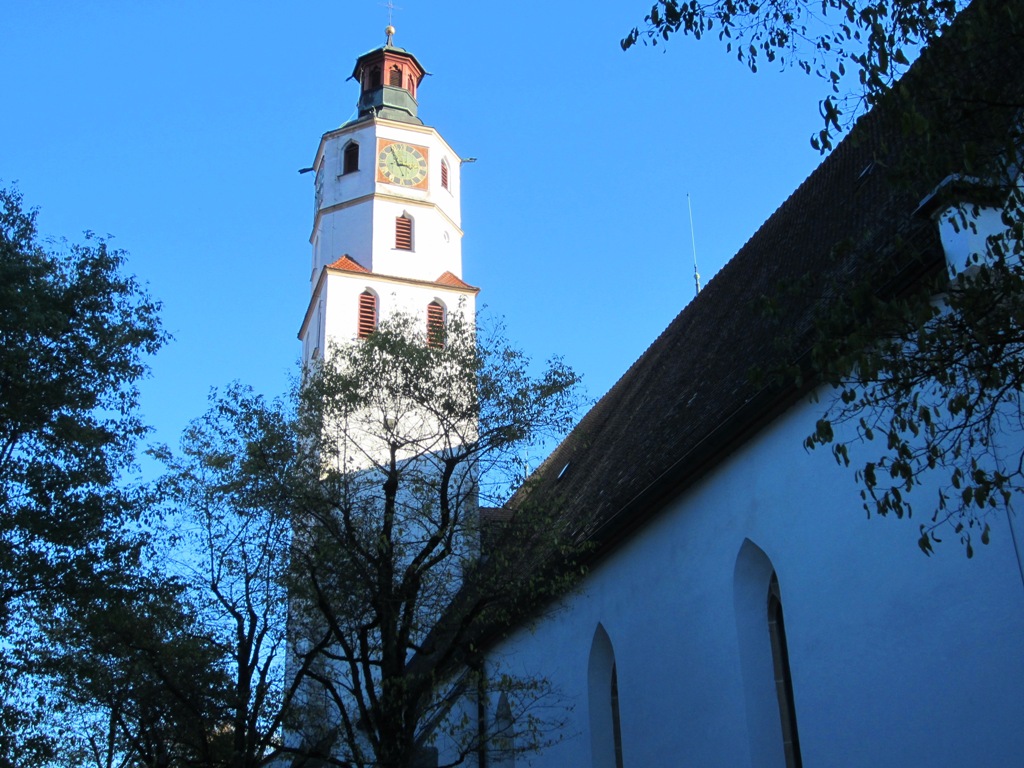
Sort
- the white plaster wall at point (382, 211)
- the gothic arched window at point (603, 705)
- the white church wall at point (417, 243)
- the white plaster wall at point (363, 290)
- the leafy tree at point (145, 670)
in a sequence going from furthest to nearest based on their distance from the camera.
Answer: the white plaster wall at point (382, 211) < the white church wall at point (417, 243) < the white plaster wall at point (363, 290) < the gothic arched window at point (603, 705) < the leafy tree at point (145, 670)

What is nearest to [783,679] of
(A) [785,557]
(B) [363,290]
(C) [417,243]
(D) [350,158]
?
(A) [785,557]

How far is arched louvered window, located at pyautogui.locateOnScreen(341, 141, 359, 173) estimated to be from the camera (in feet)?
107

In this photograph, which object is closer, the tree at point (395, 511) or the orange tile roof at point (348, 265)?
the tree at point (395, 511)

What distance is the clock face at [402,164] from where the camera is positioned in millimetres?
31922

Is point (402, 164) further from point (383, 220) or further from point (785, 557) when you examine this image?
point (785, 557)

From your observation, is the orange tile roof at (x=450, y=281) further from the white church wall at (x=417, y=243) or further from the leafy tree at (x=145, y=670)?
the leafy tree at (x=145, y=670)

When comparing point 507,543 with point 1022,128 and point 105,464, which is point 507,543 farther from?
point 1022,128

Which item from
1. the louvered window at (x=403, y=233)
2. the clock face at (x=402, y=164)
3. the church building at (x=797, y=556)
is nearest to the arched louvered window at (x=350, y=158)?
the clock face at (x=402, y=164)

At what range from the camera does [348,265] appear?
29891mm

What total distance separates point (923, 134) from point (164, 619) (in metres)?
11.8

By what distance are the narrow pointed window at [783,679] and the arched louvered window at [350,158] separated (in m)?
22.9

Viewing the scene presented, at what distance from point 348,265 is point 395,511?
17378 mm

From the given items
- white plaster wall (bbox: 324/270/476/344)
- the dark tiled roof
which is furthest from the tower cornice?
the dark tiled roof

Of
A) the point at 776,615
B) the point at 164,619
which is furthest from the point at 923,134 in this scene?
the point at 164,619
